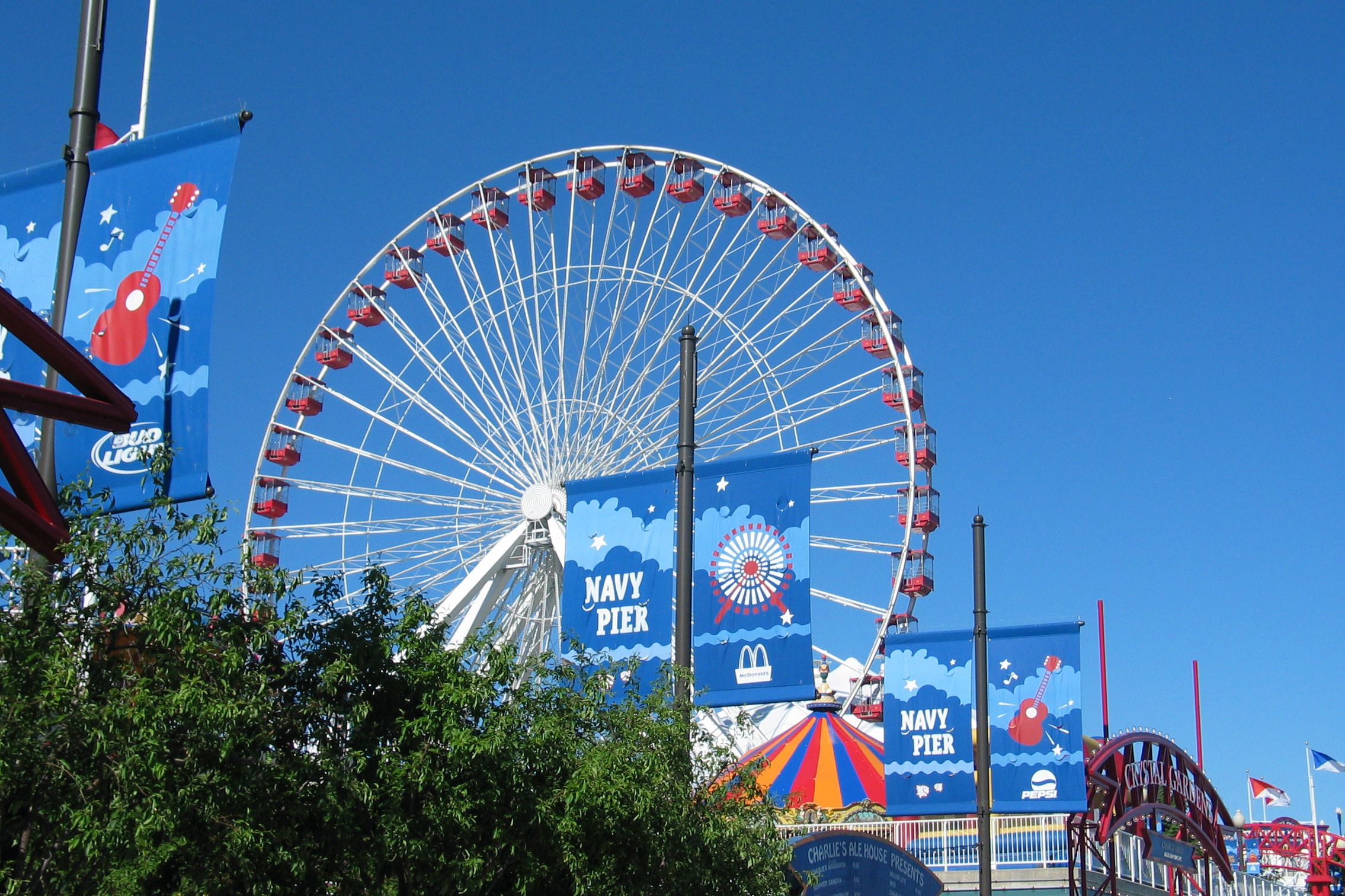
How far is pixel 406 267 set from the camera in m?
40.5

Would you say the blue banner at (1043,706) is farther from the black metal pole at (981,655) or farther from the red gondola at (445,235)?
the red gondola at (445,235)

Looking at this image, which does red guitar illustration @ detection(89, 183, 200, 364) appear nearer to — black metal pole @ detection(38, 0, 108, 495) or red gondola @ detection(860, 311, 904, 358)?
black metal pole @ detection(38, 0, 108, 495)

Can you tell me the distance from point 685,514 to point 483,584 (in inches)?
884

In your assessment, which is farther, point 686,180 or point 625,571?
point 686,180

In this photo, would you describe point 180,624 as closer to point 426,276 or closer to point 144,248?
point 144,248

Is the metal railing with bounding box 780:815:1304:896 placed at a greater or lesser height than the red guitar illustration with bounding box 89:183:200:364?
lesser

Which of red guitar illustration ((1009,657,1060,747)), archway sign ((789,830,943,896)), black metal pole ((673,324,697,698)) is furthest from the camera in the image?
red guitar illustration ((1009,657,1060,747))

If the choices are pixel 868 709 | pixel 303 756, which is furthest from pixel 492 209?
Answer: pixel 303 756

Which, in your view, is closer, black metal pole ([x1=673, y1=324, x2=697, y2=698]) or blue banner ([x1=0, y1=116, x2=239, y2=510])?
blue banner ([x1=0, y1=116, x2=239, y2=510])

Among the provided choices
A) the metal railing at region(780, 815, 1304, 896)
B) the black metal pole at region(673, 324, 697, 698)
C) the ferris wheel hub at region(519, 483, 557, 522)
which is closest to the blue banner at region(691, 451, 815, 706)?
the black metal pole at region(673, 324, 697, 698)

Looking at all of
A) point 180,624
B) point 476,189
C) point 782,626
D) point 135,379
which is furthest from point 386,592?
point 476,189

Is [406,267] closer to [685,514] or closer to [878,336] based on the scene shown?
[878,336]

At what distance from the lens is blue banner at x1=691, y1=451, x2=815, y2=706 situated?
17.1m

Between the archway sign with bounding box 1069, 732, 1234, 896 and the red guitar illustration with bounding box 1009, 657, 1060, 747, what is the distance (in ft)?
19.0
